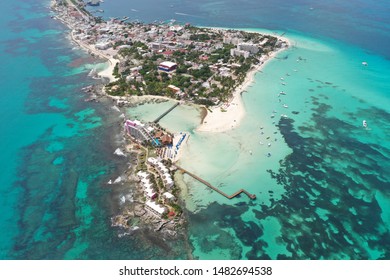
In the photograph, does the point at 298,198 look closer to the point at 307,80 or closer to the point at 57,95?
the point at 307,80

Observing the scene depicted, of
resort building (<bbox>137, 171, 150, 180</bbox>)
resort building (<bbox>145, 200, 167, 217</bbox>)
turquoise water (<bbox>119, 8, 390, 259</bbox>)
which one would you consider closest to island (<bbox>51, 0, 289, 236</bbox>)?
resort building (<bbox>145, 200, 167, 217</bbox>)

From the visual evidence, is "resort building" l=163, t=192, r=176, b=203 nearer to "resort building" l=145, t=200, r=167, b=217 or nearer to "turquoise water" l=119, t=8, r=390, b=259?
"resort building" l=145, t=200, r=167, b=217

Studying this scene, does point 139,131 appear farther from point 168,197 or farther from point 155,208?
point 155,208

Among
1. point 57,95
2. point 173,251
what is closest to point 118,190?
point 173,251

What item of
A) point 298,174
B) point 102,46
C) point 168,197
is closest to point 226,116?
point 298,174

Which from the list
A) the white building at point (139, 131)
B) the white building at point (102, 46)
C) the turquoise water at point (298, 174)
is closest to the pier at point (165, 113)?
the turquoise water at point (298, 174)

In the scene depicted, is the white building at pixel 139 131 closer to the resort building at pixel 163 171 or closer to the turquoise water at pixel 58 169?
the turquoise water at pixel 58 169

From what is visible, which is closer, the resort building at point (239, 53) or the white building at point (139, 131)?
the white building at point (139, 131)
